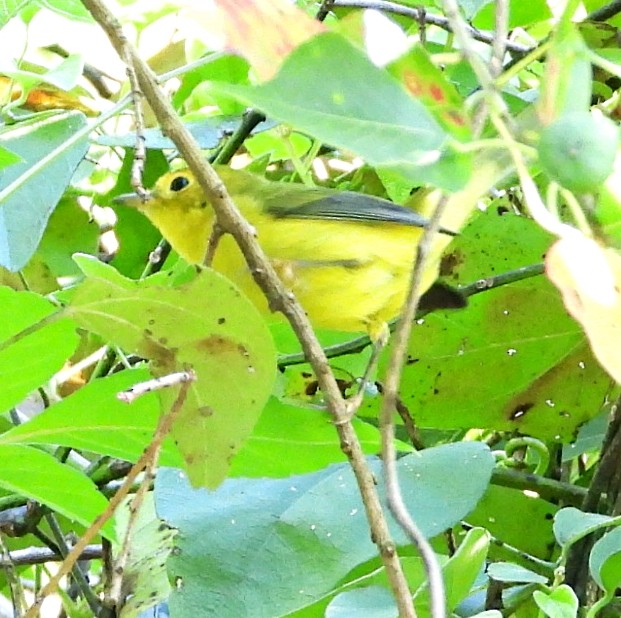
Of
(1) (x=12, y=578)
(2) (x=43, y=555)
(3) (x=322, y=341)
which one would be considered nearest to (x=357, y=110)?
(1) (x=12, y=578)

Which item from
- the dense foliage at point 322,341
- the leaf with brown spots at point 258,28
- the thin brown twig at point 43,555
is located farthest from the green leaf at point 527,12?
the thin brown twig at point 43,555

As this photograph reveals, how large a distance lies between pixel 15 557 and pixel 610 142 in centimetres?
102

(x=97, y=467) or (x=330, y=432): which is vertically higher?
(x=330, y=432)

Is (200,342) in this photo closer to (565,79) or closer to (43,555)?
(565,79)

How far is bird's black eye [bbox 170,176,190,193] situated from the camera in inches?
52.8

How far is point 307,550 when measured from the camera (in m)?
0.83

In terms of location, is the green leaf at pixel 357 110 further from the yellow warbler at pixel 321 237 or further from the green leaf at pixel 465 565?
the yellow warbler at pixel 321 237

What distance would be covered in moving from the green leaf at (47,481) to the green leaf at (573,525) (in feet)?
1.21

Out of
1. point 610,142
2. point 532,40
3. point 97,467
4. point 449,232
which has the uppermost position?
point 610,142

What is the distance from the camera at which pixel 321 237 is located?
1.28 m

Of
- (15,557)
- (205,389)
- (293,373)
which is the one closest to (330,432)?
(205,389)

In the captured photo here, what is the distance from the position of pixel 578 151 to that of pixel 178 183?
0.99m

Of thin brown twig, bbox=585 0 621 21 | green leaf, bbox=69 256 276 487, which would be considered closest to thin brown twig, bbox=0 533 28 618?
green leaf, bbox=69 256 276 487

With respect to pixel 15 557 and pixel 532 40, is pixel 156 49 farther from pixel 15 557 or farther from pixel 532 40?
pixel 15 557
